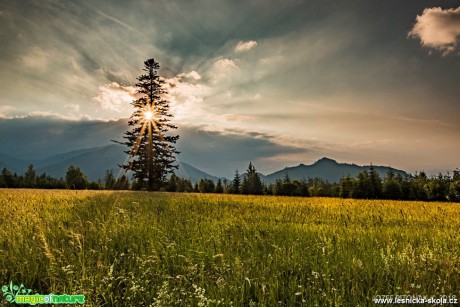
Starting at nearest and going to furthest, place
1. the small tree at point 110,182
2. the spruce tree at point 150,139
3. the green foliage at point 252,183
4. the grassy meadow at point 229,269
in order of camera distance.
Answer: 1. the grassy meadow at point 229,269
2. the spruce tree at point 150,139
3. the small tree at point 110,182
4. the green foliage at point 252,183

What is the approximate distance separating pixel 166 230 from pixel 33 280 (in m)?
2.31

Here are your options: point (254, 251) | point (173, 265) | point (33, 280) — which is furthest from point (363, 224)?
point (33, 280)

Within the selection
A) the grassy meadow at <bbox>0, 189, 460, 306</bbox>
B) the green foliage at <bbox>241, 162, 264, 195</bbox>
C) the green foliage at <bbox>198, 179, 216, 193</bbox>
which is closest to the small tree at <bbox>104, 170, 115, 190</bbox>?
the green foliage at <bbox>198, 179, 216, 193</bbox>

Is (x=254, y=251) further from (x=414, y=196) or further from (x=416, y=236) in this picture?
(x=414, y=196)

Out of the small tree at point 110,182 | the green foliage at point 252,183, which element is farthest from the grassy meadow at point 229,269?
the green foliage at point 252,183

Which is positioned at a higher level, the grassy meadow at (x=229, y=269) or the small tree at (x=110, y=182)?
the small tree at (x=110, y=182)

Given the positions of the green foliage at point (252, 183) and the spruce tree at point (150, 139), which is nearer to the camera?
the spruce tree at point (150, 139)

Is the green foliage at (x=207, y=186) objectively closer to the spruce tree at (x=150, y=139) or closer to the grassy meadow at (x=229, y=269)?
the spruce tree at (x=150, y=139)

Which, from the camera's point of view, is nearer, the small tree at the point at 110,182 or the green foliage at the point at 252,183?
the small tree at the point at 110,182

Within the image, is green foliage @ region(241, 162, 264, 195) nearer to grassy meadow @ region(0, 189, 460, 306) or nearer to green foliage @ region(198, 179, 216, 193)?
green foliage @ region(198, 179, 216, 193)

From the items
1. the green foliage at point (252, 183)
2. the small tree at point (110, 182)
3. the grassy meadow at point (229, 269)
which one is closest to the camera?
the grassy meadow at point (229, 269)

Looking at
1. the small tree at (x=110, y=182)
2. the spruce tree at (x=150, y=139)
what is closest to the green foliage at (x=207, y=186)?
the small tree at (x=110, y=182)

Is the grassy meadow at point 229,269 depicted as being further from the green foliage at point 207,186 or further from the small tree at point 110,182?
the green foliage at point 207,186

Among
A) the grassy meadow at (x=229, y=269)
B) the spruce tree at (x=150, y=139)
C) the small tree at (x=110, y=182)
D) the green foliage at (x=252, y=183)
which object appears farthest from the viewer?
Result: the green foliage at (x=252, y=183)
